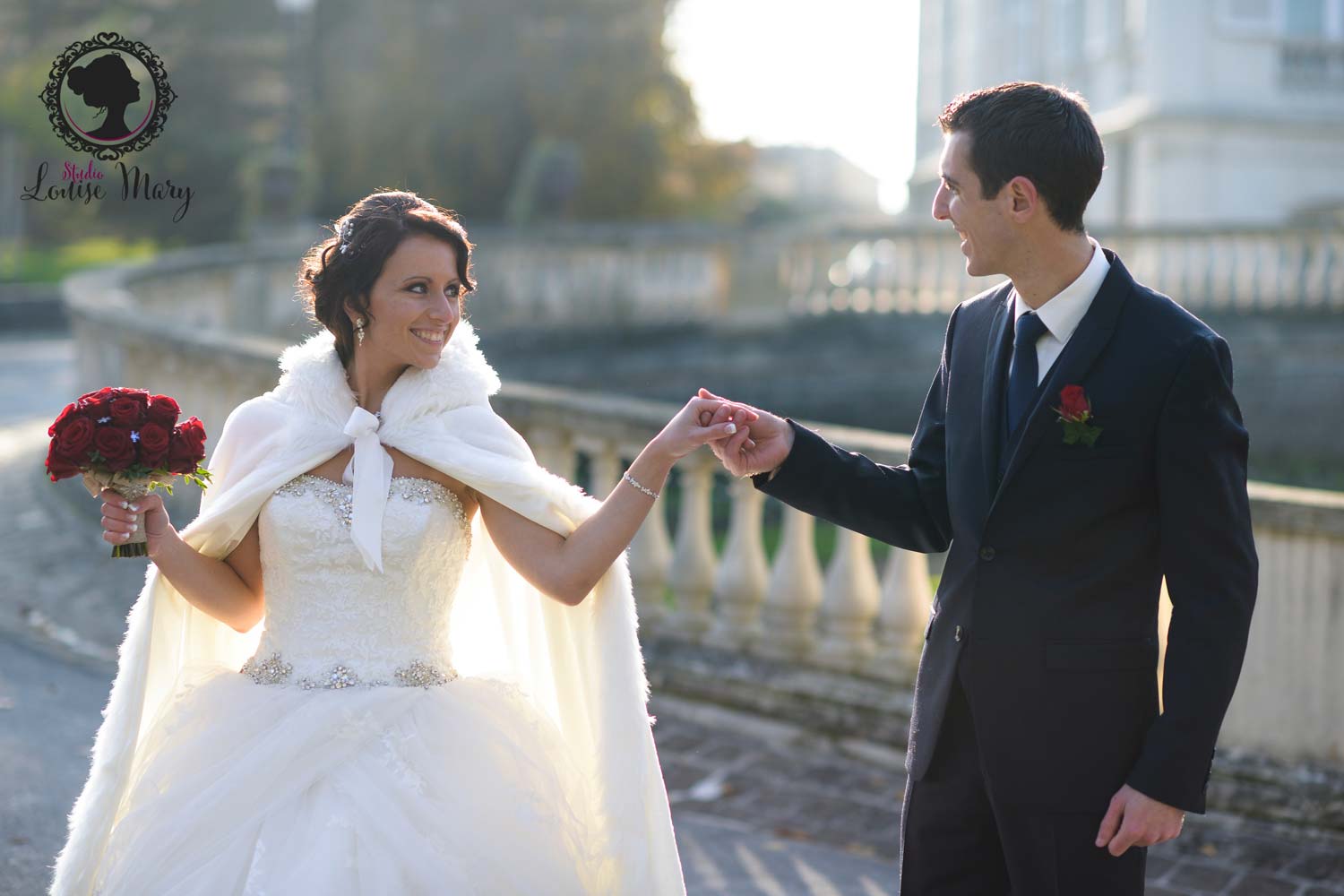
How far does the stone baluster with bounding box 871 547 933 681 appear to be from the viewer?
558cm

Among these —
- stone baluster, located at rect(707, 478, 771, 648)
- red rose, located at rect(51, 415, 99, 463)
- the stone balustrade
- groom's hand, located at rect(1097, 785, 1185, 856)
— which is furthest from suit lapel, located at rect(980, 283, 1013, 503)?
stone baluster, located at rect(707, 478, 771, 648)

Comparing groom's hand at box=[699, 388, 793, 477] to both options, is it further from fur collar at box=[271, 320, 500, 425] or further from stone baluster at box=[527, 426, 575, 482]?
stone baluster at box=[527, 426, 575, 482]

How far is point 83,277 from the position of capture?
37.9 ft

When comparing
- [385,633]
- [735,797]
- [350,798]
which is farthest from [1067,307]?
[735,797]

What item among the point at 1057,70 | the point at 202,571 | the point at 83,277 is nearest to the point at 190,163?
the point at 1057,70

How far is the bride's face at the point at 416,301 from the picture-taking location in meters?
3.32

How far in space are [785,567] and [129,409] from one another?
126 inches

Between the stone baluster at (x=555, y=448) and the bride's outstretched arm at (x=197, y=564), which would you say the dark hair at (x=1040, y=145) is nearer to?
the bride's outstretched arm at (x=197, y=564)

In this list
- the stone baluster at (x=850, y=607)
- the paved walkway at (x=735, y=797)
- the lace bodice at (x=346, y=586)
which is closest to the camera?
the lace bodice at (x=346, y=586)

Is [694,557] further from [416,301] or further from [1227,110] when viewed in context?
[1227,110]

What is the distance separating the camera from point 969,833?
9.52 ft

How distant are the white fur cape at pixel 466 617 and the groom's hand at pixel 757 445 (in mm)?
382

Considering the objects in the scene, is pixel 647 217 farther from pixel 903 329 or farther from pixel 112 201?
pixel 112 201

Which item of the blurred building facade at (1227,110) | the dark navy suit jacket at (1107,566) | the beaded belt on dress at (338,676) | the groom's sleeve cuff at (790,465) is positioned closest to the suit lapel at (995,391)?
the dark navy suit jacket at (1107,566)
